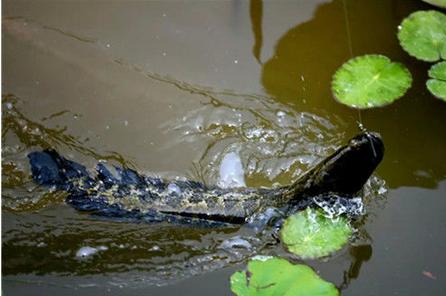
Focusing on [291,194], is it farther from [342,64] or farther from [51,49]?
[51,49]

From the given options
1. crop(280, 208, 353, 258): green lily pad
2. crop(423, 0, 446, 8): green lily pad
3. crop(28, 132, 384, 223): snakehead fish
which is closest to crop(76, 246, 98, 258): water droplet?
crop(28, 132, 384, 223): snakehead fish

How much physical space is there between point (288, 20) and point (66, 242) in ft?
6.15

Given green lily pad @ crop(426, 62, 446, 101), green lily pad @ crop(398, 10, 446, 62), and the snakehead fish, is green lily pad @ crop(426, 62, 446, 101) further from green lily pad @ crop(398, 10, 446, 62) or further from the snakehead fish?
the snakehead fish

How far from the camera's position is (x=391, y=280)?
2604 millimetres

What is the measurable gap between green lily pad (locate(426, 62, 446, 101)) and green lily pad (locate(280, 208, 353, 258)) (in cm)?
95

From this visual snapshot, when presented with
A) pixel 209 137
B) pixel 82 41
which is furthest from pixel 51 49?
pixel 209 137

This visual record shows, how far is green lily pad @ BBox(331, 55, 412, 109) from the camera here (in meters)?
3.11

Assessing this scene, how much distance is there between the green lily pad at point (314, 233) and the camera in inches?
103

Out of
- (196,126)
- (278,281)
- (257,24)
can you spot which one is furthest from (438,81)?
(278,281)

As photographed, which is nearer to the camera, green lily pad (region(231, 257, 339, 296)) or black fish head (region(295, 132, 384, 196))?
green lily pad (region(231, 257, 339, 296))

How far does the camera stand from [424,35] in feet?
11.0

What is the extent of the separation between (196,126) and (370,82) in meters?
0.97

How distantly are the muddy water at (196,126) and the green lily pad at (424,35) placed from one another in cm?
Answer: 9

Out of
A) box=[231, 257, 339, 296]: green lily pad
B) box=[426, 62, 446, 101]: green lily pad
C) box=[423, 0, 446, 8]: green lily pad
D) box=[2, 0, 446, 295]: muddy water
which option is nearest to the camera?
box=[231, 257, 339, 296]: green lily pad
